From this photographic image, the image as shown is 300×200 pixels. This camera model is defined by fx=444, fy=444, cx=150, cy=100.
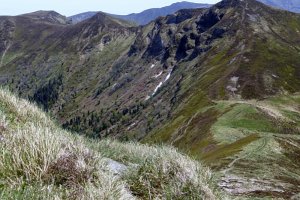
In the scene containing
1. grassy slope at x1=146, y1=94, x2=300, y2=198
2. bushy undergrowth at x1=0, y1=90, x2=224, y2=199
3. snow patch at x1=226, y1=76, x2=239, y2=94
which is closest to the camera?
bushy undergrowth at x1=0, y1=90, x2=224, y2=199

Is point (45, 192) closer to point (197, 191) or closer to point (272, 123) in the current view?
point (197, 191)

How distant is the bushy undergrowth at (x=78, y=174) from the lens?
21.8ft

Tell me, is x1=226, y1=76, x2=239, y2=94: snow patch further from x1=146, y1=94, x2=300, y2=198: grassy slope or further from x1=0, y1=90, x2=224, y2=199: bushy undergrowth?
x1=0, y1=90, x2=224, y2=199: bushy undergrowth

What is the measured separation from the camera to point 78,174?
24.0ft

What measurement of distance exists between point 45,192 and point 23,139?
1.73m

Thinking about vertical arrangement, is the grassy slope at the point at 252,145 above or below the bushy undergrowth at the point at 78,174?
below

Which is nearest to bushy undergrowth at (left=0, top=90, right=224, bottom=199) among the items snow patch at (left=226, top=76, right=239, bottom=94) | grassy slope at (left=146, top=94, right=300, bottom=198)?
grassy slope at (left=146, top=94, right=300, bottom=198)

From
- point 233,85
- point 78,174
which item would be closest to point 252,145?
point 78,174

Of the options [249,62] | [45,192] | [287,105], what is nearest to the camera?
[45,192]

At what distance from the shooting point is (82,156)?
767 centimetres

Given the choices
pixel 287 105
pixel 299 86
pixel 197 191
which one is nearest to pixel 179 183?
pixel 197 191

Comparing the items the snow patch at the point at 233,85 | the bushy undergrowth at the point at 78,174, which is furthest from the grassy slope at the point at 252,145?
the snow patch at the point at 233,85

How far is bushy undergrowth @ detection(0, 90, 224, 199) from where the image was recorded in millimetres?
6637

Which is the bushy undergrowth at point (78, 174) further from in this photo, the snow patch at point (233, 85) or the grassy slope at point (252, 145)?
the snow patch at point (233, 85)
